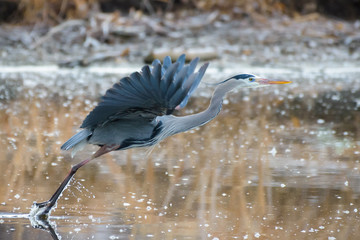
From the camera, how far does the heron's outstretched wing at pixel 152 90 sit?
4426 mm

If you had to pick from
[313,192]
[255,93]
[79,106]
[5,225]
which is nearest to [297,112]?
[255,93]

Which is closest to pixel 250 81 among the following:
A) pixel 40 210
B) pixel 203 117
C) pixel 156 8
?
A: pixel 203 117

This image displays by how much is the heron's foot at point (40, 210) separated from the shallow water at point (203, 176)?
7 centimetres

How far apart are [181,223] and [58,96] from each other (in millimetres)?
6208

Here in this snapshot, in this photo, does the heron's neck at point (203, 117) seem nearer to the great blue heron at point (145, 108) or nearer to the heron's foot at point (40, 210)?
the great blue heron at point (145, 108)

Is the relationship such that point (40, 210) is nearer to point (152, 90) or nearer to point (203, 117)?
point (152, 90)

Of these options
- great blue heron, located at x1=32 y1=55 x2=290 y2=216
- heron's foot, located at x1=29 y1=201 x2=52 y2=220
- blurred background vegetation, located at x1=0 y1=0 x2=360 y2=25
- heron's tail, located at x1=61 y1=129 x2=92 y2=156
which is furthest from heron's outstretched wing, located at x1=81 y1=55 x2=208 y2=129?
blurred background vegetation, located at x1=0 y1=0 x2=360 y2=25

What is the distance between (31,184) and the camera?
5.50 m

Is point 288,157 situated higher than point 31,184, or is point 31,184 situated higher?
point 31,184

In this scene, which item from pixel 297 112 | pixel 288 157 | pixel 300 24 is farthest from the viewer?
pixel 300 24

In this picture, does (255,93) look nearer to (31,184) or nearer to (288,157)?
(288,157)

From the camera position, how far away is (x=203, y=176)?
5867 millimetres

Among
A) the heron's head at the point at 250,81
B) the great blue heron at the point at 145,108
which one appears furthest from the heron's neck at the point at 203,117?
the heron's head at the point at 250,81

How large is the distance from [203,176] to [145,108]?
132 cm
